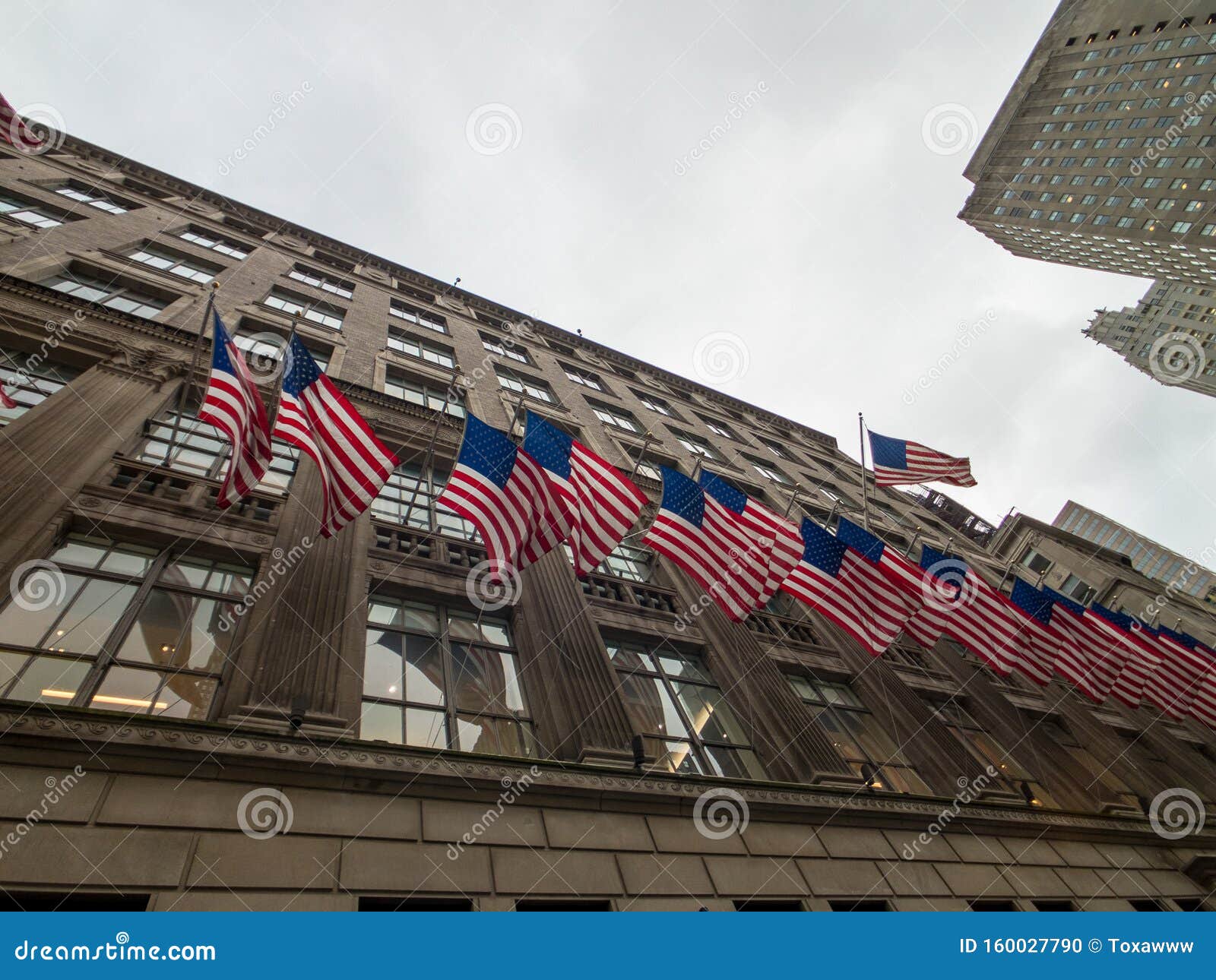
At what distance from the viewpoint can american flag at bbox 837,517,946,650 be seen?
13930 mm

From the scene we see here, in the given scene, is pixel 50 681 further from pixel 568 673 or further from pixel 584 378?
pixel 584 378

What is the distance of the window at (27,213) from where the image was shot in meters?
18.8

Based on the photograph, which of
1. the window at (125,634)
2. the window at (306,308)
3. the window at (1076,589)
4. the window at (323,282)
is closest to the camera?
the window at (125,634)

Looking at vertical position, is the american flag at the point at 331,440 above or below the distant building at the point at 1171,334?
below

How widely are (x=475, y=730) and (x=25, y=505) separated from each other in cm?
773

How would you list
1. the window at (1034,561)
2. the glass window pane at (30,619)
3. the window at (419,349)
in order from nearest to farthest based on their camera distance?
the glass window pane at (30,619) → the window at (419,349) → the window at (1034,561)

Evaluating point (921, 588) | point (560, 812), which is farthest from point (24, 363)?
point (921, 588)

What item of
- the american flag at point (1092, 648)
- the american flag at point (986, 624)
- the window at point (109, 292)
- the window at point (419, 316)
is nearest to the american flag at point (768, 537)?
the american flag at point (986, 624)

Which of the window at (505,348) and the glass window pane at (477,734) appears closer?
the glass window pane at (477,734)

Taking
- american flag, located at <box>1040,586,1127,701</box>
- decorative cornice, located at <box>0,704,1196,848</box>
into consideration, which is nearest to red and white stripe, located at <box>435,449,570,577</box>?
decorative cornice, located at <box>0,704,1196,848</box>

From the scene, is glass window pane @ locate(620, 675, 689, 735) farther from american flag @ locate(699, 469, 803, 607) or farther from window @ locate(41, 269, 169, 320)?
window @ locate(41, 269, 169, 320)

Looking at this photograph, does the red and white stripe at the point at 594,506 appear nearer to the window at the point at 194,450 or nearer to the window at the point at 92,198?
the window at the point at 194,450

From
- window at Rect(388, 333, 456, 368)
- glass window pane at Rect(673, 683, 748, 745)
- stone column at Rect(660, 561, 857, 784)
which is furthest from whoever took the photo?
window at Rect(388, 333, 456, 368)

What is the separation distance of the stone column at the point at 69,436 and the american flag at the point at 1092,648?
71.1 feet
